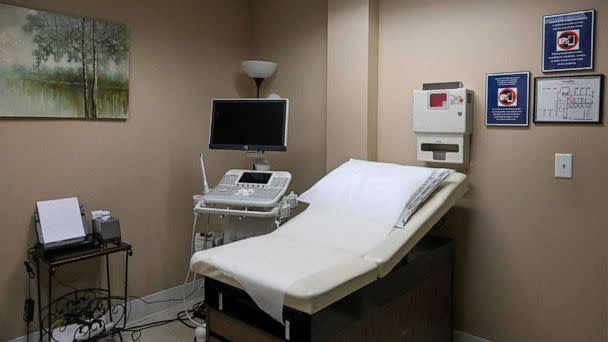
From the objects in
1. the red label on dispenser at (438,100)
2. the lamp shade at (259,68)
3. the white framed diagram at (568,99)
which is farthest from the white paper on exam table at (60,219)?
the white framed diagram at (568,99)

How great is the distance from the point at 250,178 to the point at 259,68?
3.12 ft

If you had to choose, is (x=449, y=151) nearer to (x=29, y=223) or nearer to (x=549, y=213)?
(x=549, y=213)

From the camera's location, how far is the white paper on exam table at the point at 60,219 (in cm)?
235

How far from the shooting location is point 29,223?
95.6 inches

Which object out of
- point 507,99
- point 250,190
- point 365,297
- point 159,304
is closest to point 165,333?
point 159,304

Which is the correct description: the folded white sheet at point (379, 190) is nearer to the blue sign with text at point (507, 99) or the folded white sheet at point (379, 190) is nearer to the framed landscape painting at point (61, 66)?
the blue sign with text at point (507, 99)

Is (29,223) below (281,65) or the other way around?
below

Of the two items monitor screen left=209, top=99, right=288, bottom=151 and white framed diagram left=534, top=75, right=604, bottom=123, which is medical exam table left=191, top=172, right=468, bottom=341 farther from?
monitor screen left=209, top=99, right=288, bottom=151

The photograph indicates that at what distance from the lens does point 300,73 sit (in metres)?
3.24

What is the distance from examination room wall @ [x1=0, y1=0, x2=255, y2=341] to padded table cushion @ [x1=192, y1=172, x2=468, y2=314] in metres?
1.25

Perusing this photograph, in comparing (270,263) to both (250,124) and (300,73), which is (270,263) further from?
(300,73)

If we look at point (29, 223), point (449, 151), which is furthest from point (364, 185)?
point (29, 223)

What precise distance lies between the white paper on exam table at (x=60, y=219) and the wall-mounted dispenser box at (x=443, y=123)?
1938mm

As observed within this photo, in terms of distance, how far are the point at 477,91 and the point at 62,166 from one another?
92.5 inches
